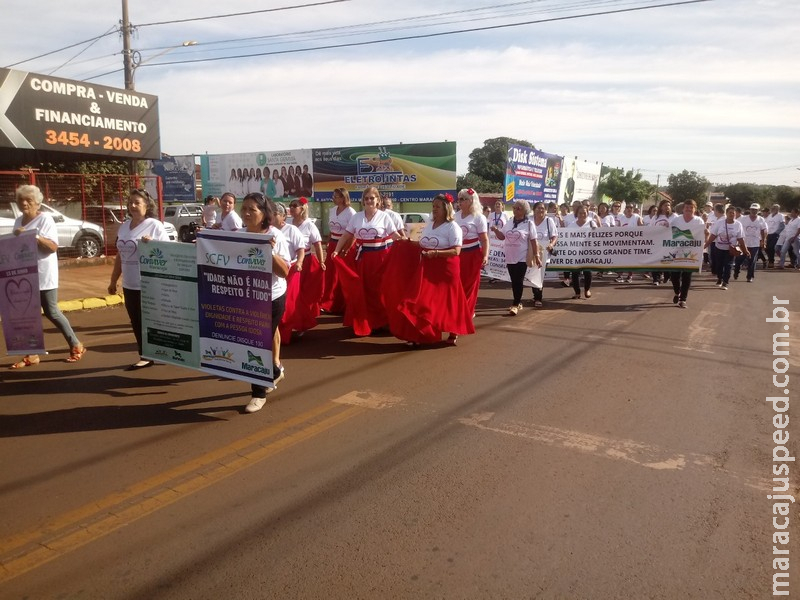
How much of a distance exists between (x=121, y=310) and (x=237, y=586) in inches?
345

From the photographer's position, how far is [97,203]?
56.4 ft

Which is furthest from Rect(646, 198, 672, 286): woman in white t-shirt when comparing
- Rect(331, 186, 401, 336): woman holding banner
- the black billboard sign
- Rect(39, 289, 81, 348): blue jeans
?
the black billboard sign

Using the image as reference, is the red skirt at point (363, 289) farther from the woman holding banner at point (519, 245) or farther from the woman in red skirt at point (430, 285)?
the woman holding banner at point (519, 245)

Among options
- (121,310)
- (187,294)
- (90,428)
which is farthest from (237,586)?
(121,310)

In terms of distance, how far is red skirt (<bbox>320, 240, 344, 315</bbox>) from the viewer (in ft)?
30.1

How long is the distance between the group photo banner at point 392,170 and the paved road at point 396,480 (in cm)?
2615

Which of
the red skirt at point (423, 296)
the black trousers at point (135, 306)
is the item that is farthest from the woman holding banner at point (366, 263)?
the black trousers at point (135, 306)

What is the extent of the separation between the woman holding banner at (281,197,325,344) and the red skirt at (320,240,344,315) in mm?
950

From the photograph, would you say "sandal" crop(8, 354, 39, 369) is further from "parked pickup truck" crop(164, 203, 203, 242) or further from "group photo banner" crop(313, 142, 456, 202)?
"group photo banner" crop(313, 142, 456, 202)

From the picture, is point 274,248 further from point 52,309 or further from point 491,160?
point 491,160

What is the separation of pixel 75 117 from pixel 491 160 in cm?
6205

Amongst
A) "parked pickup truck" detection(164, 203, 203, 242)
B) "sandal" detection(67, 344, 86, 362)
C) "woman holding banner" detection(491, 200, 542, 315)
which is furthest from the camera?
"parked pickup truck" detection(164, 203, 203, 242)

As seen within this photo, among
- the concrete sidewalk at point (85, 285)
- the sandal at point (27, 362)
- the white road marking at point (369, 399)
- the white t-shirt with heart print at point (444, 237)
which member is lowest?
the white road marking at point (369, 399)

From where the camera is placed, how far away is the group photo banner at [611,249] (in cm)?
1163
